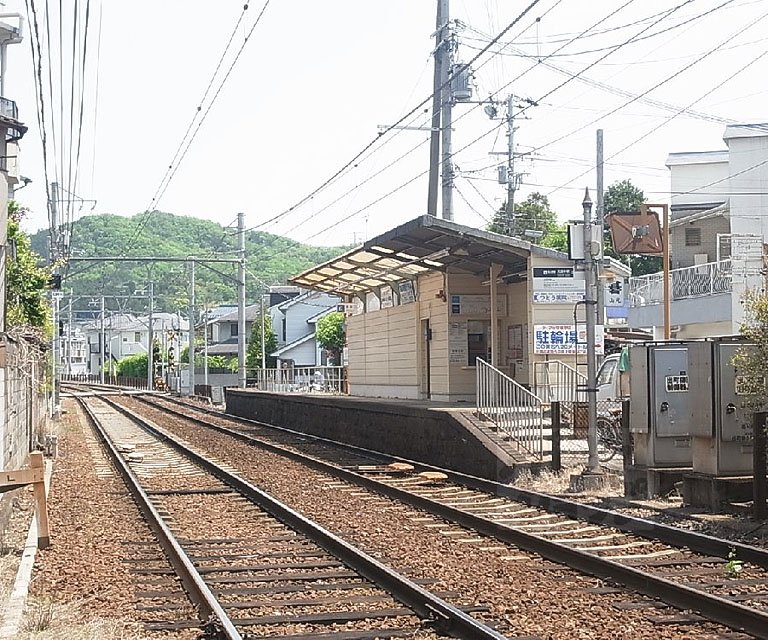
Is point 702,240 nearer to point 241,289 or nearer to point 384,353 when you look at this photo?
point 384,353

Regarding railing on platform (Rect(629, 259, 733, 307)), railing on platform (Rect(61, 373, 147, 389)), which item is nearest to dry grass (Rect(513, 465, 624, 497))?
railing on platform (Rect(629, 259, 733, 307))

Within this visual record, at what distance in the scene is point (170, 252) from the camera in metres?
87.0

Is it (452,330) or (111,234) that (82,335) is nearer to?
(111,234)

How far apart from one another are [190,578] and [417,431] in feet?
37.1

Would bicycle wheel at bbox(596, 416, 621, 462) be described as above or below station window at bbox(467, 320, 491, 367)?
below

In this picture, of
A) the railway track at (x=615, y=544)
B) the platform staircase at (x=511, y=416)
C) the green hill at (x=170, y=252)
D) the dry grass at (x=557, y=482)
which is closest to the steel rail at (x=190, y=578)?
the railway track at (x=615, y=544)

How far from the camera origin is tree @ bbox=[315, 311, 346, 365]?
6750cm

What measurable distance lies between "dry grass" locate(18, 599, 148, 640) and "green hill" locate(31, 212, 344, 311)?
3882 centimetres

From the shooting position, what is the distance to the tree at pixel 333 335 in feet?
221

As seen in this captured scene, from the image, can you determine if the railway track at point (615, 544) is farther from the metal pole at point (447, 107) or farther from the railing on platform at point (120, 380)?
the railing on platform at point (120, 380)

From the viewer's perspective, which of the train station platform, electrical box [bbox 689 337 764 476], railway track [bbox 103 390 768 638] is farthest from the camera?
the train station platform

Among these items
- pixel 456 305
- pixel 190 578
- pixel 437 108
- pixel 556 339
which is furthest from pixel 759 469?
pixel 437 108

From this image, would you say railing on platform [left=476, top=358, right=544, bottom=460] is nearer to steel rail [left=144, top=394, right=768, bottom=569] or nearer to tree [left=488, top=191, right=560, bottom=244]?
steel rail [left=144, top=394, right=768, bottom=569]

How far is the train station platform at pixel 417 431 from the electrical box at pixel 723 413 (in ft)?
12.1
